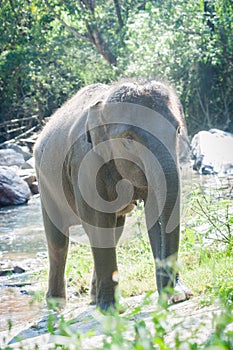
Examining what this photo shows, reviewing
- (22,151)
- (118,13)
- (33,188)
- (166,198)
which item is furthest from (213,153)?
(166,198)

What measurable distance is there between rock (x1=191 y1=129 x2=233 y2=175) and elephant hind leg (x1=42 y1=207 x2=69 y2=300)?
814 cm

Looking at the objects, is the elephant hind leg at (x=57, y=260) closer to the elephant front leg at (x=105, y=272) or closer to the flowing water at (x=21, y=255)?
the flowing water at (x=21, y=255)

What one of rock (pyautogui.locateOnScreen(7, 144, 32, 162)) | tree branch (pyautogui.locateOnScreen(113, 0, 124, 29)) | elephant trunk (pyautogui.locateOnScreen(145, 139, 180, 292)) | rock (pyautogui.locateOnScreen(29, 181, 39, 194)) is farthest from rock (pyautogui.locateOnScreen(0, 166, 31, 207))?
tree branch (pyautogui.locateOnScreen(113, 0, 124, 29))

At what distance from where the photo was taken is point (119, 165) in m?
4.73

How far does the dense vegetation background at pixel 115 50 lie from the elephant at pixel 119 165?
1205 cm

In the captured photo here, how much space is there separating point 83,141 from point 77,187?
1.01ft

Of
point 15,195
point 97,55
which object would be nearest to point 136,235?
point 15,195

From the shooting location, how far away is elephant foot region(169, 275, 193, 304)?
4586 mm

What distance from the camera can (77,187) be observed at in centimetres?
504

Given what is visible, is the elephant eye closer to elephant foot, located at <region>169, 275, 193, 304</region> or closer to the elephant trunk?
the elephant trunk

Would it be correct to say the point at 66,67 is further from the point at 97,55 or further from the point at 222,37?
the point at 222,37

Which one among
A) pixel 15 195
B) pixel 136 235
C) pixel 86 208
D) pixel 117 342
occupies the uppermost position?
pixel 117 342

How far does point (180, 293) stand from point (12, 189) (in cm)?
871

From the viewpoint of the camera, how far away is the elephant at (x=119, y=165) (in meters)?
4.12
